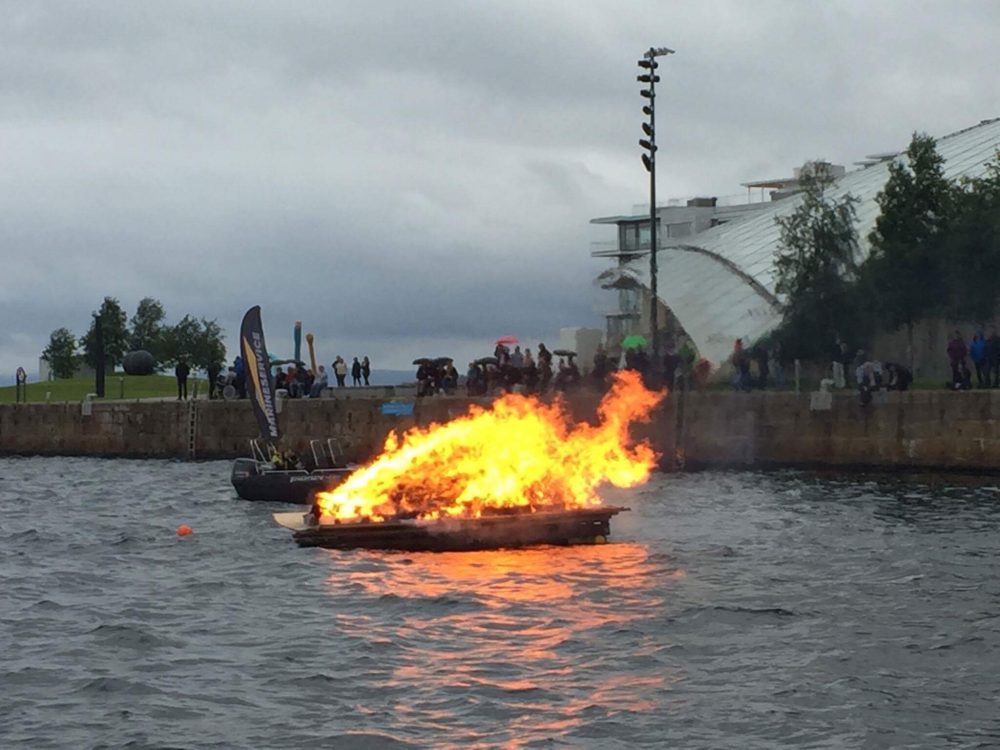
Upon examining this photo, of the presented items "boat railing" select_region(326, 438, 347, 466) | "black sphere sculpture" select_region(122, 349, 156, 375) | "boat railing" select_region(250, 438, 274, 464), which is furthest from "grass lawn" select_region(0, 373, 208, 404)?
"boat railing" select_region(250, 438, 274, 464)

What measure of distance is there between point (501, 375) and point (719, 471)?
8.20 metres

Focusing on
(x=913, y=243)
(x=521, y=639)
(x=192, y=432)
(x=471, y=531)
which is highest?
(x=913, y=243)

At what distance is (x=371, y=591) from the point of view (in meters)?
27.9

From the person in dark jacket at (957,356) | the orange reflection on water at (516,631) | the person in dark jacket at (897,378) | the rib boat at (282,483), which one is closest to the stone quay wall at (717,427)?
the person in dark jacket at (957,356)

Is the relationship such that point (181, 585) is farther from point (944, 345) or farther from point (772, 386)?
point (944, 345)

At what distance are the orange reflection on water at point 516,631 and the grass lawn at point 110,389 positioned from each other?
176ft

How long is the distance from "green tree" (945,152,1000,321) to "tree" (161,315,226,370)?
6769 centimetres

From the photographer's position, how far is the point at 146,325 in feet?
409

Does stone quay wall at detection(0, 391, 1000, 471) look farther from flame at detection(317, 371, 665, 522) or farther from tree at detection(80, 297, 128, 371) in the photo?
tree at detection(80, 297, 128, 371)

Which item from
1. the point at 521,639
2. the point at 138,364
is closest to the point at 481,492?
the point at 521,639

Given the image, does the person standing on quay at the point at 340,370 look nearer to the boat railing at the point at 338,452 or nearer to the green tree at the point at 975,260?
the boat railing at the point at 338,452

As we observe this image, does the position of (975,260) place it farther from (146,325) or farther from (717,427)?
(146,325)

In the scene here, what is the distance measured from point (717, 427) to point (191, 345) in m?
71.7

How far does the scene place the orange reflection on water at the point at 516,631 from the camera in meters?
19.7
